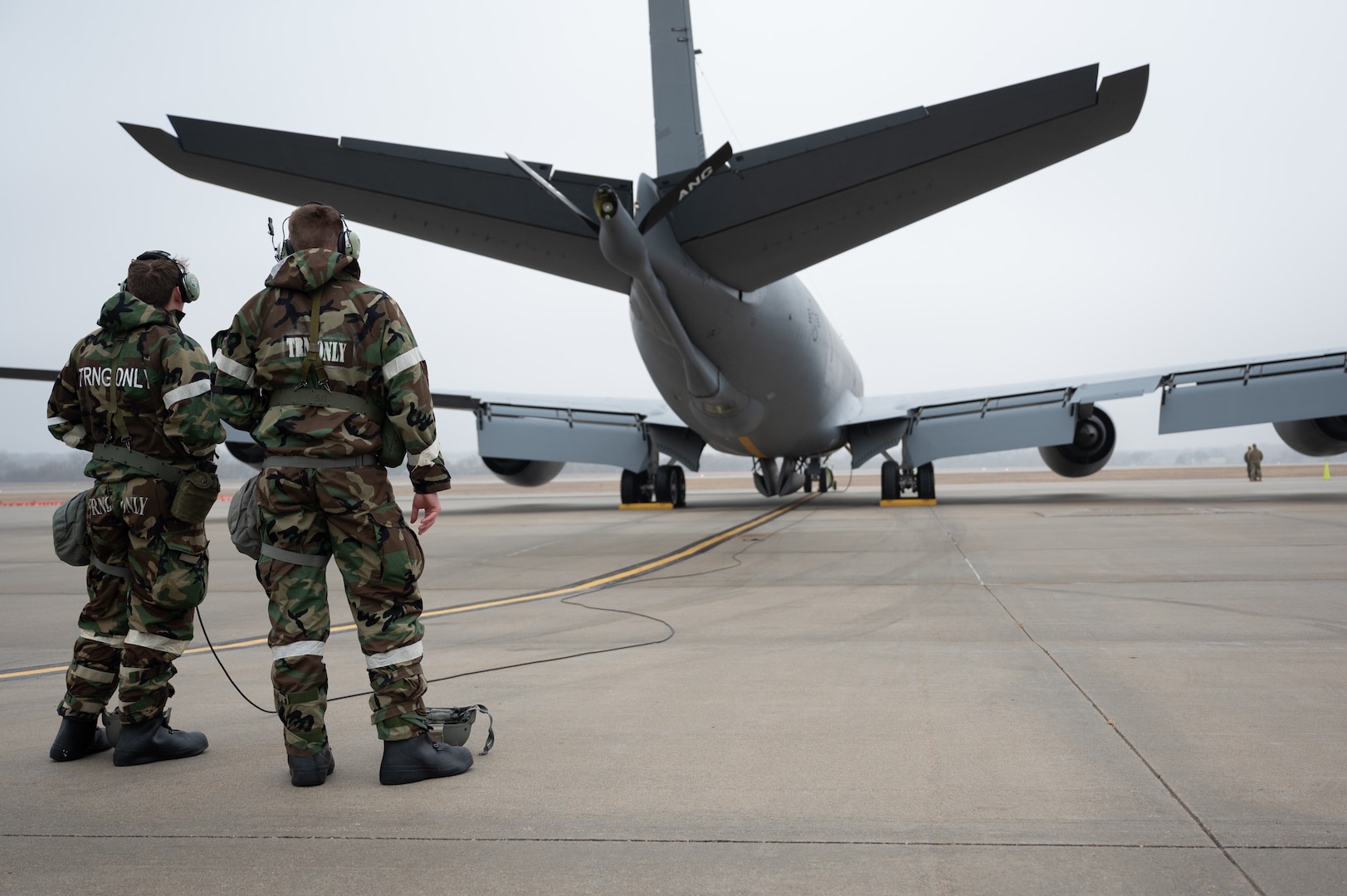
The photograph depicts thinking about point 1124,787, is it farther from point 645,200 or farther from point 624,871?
point 645,200

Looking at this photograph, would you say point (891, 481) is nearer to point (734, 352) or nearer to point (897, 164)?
point (734, 352)

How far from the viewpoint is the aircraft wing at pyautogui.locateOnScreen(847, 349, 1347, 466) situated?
16.5m

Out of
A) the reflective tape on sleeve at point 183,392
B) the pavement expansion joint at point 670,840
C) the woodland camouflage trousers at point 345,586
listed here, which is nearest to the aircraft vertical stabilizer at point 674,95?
the reflective tape on sleeve at point 183,392

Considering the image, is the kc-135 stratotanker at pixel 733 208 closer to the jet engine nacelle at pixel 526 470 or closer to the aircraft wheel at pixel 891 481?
the aircraft wheel at pixel 891 481

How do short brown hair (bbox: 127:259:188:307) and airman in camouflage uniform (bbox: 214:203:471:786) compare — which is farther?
short brown hair (bbox: 127:259:188:307)

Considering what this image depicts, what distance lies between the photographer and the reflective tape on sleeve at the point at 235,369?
3467 mm

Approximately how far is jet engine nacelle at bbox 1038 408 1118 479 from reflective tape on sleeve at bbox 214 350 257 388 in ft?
61.1

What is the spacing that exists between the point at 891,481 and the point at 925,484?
0.79m

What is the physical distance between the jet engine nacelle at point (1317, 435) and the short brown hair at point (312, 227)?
1928cm

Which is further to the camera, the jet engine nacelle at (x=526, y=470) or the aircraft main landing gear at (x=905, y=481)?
the jet engine nacelle at (x=526, y=470)

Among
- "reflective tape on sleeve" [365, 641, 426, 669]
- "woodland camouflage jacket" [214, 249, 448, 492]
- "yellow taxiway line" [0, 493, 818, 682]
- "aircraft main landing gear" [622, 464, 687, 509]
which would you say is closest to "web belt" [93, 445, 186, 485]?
"woodland camouflage jacket" [214, 249, 448, 492]

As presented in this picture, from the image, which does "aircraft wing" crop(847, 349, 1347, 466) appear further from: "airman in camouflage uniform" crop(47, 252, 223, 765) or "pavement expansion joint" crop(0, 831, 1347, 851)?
"airman in camouflage uniform" crop(47, 252, 223, 765)

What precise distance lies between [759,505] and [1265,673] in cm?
1822

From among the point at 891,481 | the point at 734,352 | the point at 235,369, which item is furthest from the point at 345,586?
the point at 891,481
